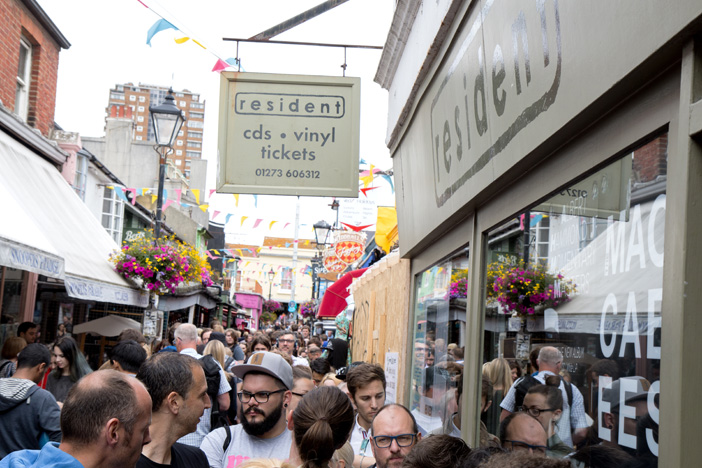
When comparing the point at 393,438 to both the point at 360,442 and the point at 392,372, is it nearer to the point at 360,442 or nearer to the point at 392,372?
the point at 360,442

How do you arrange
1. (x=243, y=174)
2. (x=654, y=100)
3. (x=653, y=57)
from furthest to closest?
(x=243, y=174), (x=654, y=100), (x=653, y=57)

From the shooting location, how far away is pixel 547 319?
9.75ft

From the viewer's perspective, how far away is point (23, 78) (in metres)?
13.6

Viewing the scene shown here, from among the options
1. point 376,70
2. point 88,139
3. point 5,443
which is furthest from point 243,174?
point 88,139

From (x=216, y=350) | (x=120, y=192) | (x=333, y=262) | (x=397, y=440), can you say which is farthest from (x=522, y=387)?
(x=120, y=192)

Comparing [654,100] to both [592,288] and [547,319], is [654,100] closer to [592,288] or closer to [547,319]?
[592,288]

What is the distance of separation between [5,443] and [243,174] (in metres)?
3.25

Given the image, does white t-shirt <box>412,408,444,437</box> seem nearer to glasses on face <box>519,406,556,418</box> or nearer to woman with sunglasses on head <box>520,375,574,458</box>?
glasses on face <box>519,406,556,418</box>

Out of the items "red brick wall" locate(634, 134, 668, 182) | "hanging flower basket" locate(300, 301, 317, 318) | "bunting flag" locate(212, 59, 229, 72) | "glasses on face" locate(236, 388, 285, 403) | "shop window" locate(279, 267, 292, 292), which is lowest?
"hanging flower basket" locate(300, 301, 317, 318)

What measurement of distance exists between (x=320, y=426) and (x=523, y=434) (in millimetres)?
886

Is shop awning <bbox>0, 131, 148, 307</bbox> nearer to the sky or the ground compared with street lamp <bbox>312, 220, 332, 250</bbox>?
nearer to the ground

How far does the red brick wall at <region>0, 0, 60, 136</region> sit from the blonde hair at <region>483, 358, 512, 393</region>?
10.9 meters

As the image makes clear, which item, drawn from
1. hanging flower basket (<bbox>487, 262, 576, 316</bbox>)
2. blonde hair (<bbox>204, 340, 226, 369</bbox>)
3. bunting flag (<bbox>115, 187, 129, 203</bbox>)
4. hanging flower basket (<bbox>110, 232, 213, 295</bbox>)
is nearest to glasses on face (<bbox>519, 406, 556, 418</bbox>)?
hanging flower basket (<bbox>487, 262, 576, 316</bbox>)

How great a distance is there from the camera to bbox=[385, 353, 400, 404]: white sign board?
7914 millimetres
